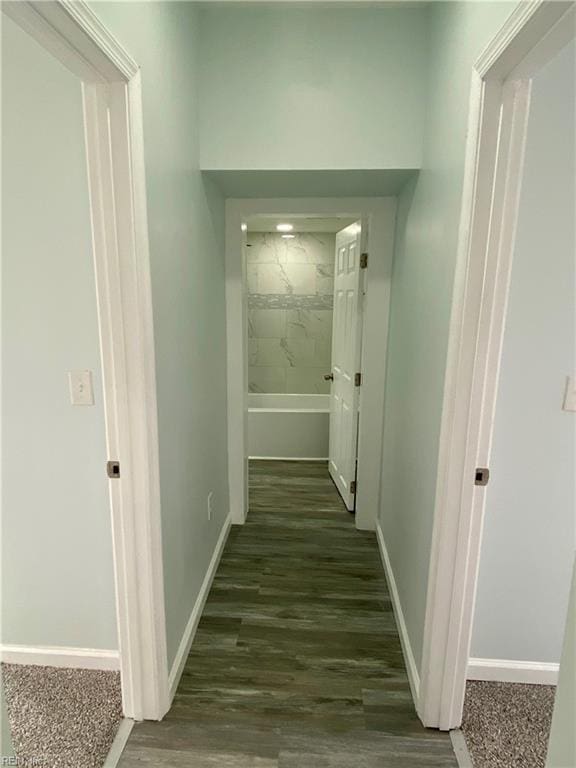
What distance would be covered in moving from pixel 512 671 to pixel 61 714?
1771 mm

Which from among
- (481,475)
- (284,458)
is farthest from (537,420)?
(284,458)

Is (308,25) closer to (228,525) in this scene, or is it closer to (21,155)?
(21,155)

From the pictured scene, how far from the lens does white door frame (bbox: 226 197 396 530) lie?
94.6 inches

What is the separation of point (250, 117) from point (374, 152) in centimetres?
56

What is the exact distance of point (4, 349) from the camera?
4.93 feet

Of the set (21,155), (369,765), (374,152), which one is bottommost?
(369,765)

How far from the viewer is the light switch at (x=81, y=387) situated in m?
1.50

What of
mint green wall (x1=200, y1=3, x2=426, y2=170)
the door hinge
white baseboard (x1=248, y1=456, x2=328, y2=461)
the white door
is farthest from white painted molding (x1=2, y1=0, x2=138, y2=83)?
white baseboard (x1=248, y1=456, x2=328, y2=461)

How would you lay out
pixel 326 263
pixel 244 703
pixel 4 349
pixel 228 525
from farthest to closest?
pixel 326 263
pixel 228 525
pixel 244 703
pixel 4 349

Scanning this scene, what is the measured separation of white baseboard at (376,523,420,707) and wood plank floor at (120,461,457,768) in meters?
0.04

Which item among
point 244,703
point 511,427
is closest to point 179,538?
point 244,703

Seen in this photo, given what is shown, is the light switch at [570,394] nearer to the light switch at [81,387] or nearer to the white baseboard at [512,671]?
the white baseboard at [512,671]

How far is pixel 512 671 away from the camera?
172 cm

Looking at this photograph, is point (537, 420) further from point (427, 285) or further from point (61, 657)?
point (61, 657)
